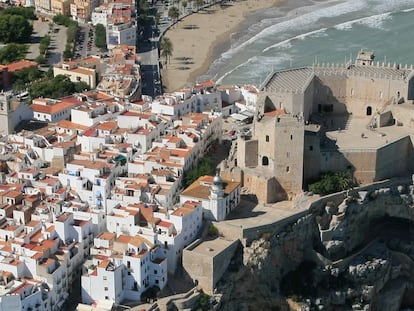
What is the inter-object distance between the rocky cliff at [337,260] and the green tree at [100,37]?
1460 inches

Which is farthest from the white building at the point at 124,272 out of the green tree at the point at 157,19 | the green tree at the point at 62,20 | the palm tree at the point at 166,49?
the green tree at the point at 62,20

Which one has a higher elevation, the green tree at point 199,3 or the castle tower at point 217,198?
the green tree at point 199,3

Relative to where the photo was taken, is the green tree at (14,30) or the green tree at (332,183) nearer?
the green tree at (332,183)

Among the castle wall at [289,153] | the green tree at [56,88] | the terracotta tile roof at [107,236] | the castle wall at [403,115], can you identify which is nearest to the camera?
the terracotta tile roof at [107,236]

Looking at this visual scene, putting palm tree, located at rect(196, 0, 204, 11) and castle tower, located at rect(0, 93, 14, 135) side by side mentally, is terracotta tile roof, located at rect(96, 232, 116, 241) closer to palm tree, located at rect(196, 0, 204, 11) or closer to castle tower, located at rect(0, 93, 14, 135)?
castle tower, located at rect(0, 93, 14, 135)

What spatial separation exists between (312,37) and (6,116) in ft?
Result: 110

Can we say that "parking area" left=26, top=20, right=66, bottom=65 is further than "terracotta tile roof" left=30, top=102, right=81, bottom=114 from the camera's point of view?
Yes

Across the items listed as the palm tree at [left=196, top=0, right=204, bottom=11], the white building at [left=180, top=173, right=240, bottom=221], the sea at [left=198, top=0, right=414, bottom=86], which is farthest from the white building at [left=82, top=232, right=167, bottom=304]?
the palm tree at [left=196, top=0, right=204, bottom=11]

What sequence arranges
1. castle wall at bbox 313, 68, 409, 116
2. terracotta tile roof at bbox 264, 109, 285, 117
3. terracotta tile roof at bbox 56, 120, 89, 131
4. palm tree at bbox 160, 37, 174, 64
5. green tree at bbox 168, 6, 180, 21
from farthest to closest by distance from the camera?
green tree at bbox 168, 6, 180, 21 → palm tree at bbox 160, 37, 174, 64 → terracotta tile roof at bbox 56, 120, 89, 131 → castle wall at bbox 313, 68, 409, 116 → terracotta tile roof at bbox 264, 109, 285, 117

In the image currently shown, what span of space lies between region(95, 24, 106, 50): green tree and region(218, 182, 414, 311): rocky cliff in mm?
37085

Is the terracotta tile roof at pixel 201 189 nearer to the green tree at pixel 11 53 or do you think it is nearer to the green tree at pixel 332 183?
the green tree at pixel 332 183

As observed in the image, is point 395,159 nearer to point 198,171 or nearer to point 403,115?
point 403,115

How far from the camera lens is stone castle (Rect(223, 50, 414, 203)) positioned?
38.0m

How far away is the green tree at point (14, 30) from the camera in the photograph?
7331 cm
